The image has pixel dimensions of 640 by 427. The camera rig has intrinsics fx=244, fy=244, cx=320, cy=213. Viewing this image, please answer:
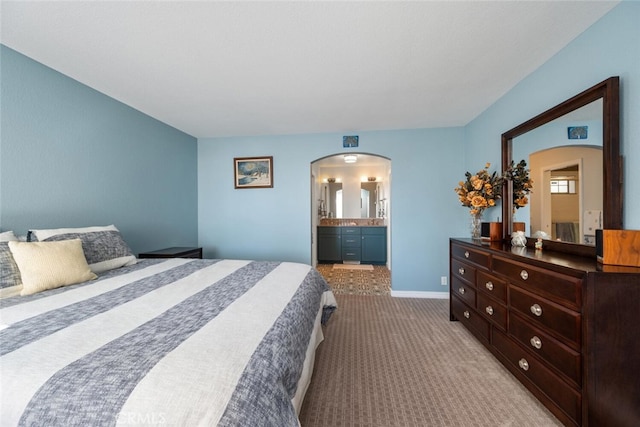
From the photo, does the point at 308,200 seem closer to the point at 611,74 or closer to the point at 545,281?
the point at 545,281

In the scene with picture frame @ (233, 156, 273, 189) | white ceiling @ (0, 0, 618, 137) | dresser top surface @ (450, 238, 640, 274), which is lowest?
dresser top surface @ (450, 238, 640, 274)

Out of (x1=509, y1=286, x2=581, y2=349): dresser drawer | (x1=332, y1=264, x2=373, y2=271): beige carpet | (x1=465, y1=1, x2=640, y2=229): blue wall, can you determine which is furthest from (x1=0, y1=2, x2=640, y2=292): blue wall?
(x1=332, y1=264, x2=373, y2=271): beige carpet

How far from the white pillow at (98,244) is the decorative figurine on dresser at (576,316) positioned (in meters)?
3.07

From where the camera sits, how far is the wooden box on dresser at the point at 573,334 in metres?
1.16

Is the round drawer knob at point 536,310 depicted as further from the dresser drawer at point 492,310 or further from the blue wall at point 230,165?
the blue wall at point 230,165

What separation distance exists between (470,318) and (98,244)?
3.30 meters

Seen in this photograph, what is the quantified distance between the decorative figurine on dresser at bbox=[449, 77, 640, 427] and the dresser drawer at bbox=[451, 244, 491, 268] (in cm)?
3

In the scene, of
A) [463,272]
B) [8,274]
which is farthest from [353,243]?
[8,274]

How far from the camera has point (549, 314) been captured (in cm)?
139

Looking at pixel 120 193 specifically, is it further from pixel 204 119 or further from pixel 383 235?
pixel 383 235

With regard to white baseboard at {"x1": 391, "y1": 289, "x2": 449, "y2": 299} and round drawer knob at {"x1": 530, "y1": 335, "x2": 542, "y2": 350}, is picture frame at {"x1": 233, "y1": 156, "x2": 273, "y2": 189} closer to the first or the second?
white baseboard at {"x1": 391, "y1": 289, "x2": 449, "y2": 299}

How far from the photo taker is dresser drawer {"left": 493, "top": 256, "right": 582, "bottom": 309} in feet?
4.08

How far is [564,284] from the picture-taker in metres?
1.29

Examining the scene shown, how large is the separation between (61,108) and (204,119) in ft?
4.38
